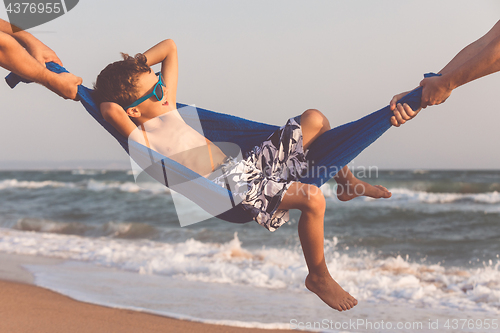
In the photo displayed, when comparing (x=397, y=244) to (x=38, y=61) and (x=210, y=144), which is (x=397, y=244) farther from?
(x=38, y=61)

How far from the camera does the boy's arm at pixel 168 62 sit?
193 cm

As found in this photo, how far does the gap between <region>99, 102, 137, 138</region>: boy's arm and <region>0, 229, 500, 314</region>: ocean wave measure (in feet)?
8.48

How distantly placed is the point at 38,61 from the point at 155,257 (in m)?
3.57

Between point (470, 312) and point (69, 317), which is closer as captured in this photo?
point (69, 317)

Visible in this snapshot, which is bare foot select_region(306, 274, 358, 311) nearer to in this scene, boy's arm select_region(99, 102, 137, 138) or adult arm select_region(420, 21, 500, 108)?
adult arm select_region(420, 21, 500, 108)

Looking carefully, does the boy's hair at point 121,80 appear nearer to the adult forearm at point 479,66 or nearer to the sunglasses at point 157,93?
the sunglasses at point 157,93

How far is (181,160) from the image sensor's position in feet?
6.22

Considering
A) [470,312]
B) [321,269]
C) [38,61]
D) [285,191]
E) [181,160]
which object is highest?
[38,61]

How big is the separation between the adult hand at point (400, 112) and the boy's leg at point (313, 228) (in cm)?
45

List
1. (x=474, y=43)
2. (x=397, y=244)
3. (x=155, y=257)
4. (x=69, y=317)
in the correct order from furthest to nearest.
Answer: (x=397, y=244) < (x=155, y=257) < (x=69, y=317) < (x=474, y=43)

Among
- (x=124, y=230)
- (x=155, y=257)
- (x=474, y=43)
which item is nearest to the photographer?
(x=474, y=43)

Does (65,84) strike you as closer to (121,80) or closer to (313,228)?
(121,80)

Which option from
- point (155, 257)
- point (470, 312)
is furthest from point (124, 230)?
point (470, 312)

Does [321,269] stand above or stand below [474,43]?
below
